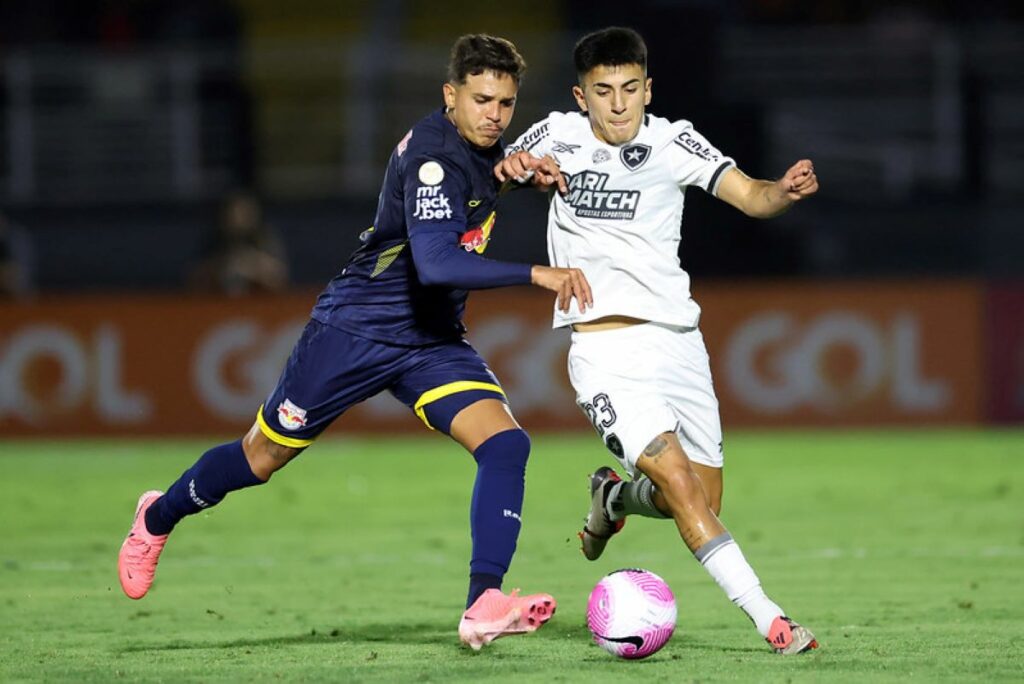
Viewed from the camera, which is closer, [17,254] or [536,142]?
[536,142]

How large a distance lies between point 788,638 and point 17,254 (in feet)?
44.9

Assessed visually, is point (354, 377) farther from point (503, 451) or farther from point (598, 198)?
point (598, 198)

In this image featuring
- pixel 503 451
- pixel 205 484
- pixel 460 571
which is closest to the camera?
pixel 503 451

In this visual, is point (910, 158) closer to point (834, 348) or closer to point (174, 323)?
point (834, 348)

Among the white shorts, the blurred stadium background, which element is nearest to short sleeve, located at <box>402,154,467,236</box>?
the white shorts

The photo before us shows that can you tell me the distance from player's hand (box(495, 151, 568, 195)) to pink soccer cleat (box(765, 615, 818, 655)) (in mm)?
1830

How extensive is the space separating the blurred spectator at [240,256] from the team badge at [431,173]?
10.2 meters

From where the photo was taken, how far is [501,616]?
19.6 ft

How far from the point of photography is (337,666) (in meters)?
5.91

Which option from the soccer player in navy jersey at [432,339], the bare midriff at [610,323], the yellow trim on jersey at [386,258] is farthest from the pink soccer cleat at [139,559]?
the bare midriff at [610,323]

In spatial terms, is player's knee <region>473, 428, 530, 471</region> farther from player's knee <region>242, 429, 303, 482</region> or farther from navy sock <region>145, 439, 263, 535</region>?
navy sock <region>145, 439, 263, 535</region>

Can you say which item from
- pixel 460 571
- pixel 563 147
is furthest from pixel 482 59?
pixel 460 571

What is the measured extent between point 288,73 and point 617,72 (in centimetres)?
1288

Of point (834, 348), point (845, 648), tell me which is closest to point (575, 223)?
point (845, 648)
